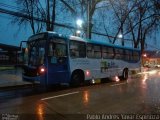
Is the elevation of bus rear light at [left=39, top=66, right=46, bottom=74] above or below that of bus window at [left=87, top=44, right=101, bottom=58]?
below

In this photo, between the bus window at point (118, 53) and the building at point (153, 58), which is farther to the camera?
the building at point (153, 58)

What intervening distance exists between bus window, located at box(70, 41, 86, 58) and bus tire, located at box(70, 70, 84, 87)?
1.09 metres

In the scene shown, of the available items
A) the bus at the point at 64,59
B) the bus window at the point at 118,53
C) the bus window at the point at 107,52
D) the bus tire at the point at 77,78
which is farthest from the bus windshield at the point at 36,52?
the bus window at the point at 118,53

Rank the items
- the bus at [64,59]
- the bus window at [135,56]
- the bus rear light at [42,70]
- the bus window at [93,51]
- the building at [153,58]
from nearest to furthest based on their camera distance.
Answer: the bus rear light at [42,70] → the bus at [64,59] → the bus window at [93,51] → the bus window at [135,56] → the building at [153,58]

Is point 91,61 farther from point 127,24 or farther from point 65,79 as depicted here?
point 127,24

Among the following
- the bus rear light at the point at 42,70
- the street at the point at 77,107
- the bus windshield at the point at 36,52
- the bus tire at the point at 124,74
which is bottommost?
the street at the point at 77,107

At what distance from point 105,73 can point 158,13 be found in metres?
19.7

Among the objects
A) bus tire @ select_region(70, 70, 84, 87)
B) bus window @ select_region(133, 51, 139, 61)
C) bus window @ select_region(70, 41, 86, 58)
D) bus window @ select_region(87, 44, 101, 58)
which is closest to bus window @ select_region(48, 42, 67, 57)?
bus window @ select_region(70, 41, 86, 58)

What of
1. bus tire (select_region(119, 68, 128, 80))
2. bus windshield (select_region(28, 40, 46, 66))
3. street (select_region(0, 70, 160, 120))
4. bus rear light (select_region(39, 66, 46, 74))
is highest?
bus windshield (select_region(28, 40, 46, 66))

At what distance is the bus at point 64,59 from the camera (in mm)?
13758

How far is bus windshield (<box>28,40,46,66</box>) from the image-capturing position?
1394 cm

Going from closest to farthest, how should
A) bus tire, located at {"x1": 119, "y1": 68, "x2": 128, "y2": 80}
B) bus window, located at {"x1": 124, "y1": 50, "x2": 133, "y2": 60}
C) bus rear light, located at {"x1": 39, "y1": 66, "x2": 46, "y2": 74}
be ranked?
bus rear light, located at {"x1": 39, "y1": 66, "x2": 46, "y2": 74}, bus tire, located at {"x1": 119, "y1": 68, "x2": 128, "y2": 80}, bus window, located at {"x1": 124, "y1": 50, "x2": 133, "y2": 60}

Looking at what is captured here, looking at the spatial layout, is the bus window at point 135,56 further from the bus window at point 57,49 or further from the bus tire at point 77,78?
the bus window at point 57,49

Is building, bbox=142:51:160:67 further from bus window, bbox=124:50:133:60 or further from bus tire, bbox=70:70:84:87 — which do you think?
bus tire, bbox=70:70:84:87
